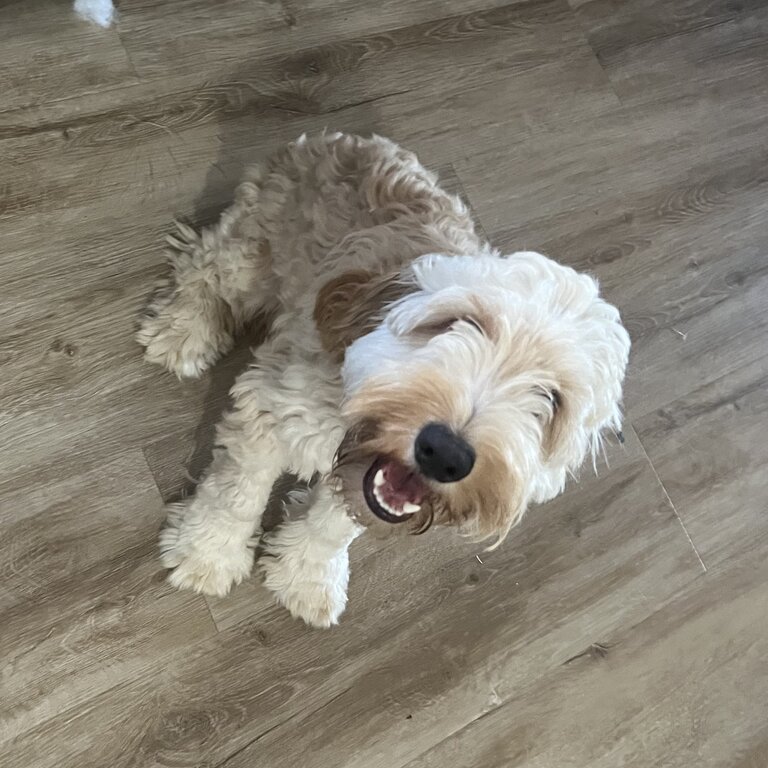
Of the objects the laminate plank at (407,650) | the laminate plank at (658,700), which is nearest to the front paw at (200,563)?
the laminate plank at (407,650)

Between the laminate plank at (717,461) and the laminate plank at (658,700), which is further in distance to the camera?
the laminate plank at (717,461)

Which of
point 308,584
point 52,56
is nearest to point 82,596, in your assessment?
point 308,584

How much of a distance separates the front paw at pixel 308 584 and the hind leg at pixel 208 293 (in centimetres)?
54

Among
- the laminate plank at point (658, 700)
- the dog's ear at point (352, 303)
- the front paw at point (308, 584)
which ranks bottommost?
the laminate plank at point (658, 700)

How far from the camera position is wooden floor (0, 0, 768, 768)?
199 cm

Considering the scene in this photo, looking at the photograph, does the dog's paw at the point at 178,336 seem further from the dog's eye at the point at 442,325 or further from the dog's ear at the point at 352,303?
the dog's eye at the point at 442,325

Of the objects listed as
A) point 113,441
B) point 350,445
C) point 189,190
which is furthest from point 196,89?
point 350,445

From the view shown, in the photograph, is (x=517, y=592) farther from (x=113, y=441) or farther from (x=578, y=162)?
(x=578, y=162)

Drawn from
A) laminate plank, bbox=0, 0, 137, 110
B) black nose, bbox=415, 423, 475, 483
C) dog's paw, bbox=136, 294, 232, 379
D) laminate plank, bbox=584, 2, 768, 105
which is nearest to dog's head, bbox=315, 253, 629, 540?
black nose, bbox=415, 423, 475, 483

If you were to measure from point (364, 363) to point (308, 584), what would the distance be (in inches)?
34.2

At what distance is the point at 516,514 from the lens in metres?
1.36

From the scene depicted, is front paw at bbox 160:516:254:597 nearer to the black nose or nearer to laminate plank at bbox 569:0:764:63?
the black nose

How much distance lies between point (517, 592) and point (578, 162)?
138 cm

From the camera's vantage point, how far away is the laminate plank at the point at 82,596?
1.90 m
